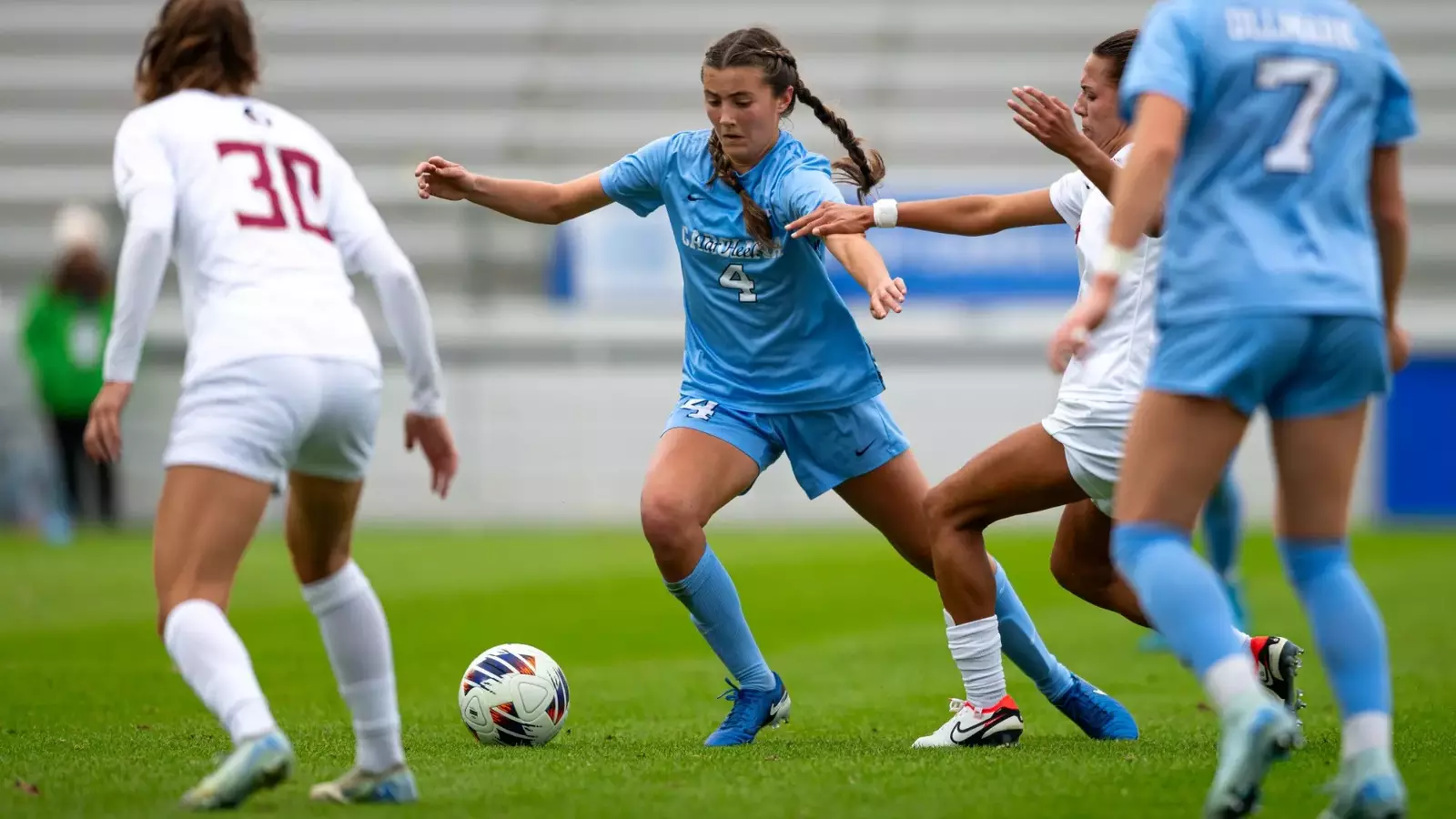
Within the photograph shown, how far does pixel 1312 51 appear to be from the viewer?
11.9ft

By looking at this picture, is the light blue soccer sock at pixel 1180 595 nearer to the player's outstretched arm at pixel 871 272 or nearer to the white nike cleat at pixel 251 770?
the player's outstretched arm at pixel 871 272

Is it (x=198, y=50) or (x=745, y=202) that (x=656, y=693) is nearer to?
(x=745, y=202)

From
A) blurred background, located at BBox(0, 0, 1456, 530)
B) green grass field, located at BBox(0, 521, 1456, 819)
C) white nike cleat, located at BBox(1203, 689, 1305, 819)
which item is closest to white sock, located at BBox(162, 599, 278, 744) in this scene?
green grass field, located at BBox(0, 521, 1456, 819)

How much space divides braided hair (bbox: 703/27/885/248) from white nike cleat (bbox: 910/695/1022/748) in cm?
161

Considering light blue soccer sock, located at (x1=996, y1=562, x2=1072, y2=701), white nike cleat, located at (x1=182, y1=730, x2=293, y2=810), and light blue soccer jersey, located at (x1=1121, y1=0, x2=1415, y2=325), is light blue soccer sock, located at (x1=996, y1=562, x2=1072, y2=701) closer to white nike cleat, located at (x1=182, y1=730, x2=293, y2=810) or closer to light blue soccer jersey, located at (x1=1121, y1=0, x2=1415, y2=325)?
light blue soccer jersey, located at (x1=1121, y1=0, x2=1415, y2=325)

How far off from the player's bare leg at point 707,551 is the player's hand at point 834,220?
0.82 metres

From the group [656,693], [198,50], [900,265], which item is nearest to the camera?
[198,50]

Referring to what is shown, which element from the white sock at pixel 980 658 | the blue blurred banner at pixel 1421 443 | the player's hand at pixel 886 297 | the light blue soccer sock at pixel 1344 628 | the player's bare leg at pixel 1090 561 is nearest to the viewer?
the light blue soccer sock at pixel 1344 628

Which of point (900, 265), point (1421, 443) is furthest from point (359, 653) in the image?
point (1421, 443)

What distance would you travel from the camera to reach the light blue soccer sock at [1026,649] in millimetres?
5430

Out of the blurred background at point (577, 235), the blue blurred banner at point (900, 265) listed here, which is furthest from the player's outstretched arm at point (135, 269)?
the blue blurred banner at point (900, 265)

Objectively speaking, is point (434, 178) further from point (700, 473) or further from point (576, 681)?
point (576, 681)

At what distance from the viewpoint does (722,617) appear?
5.61 m

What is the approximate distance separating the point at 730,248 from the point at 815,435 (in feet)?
2.19
